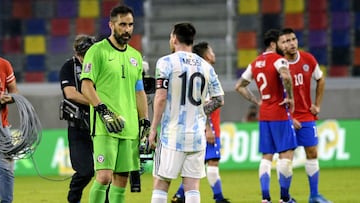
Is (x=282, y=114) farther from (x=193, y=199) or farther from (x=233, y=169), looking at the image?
(x=233, y=169)

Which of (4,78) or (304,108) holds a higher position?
(4,78)

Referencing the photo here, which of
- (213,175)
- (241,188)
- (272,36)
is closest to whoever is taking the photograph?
(272,36)

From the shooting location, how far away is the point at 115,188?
34.8 ft

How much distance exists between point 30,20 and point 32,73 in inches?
59.1

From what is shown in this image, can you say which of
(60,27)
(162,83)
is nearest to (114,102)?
(162,83)

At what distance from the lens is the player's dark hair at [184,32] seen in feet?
33.9

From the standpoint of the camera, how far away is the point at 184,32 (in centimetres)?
1037

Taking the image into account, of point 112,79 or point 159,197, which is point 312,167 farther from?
point 112,79

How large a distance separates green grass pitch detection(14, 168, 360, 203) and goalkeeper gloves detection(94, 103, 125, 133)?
4581 millimetres

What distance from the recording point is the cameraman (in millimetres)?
12234

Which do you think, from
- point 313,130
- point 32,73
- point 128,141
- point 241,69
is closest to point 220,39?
point 241,69

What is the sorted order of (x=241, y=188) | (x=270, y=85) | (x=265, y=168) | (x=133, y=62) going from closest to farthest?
(x=133, y=62) → (x=270, y=85) → (x=265, y=168) → (x=241, y=188)

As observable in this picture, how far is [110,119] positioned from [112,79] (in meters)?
0.44

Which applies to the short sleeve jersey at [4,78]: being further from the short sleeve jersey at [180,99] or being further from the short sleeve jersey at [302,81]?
the short sleeve jersey at [302,81]
